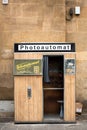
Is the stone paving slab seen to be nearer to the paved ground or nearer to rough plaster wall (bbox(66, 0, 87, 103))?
the paved ground

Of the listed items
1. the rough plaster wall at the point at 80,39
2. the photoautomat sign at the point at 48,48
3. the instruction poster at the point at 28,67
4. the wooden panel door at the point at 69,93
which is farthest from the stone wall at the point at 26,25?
the wooden panel door at the point at 69,93

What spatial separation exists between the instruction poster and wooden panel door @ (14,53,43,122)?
0.41 feet

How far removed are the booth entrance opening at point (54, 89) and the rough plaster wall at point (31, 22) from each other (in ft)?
3.42

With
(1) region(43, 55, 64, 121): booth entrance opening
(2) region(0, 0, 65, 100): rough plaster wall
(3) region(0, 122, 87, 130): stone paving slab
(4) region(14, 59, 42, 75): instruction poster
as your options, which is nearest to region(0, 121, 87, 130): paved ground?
(3) region(0, 122, 87, 130): stone paving slab

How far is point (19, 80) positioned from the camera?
12.3 m

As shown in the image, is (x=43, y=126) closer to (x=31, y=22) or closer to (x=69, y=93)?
(x=69, y=93)

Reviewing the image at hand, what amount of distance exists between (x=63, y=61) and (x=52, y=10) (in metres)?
2.19

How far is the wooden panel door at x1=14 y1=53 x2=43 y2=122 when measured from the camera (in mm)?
12227

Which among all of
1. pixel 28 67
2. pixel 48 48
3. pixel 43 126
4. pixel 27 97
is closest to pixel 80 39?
pixel 48 48

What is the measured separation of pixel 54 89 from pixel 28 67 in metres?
1.31

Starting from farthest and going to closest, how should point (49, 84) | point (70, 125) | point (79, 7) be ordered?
point (79, 7), point (49, 84), point (70, 125)

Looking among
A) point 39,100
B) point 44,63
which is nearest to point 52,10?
point 44,63

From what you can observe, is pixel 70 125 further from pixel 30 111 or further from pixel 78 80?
pixel 78 80

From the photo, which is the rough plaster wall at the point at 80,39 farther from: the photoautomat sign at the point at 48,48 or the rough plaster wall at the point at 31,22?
the photoautomat sign at the point at 48,48
